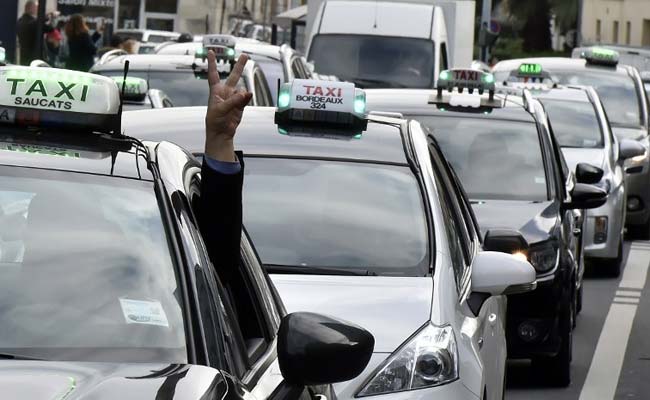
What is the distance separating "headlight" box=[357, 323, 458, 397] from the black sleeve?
1.55 meters

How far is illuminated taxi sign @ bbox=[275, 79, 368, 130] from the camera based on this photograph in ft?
25.5

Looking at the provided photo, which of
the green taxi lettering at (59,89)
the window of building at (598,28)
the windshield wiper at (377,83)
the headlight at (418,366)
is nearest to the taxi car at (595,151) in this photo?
the windshield wiper at (377,83)

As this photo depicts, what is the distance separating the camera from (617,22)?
80.0m

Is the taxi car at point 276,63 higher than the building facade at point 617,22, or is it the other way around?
the taxi car at point 276,63

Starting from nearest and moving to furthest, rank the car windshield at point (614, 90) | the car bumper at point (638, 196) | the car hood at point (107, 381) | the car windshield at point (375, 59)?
1. the car hood at point (107, 381)
2. the car bumper at point (638, 196)
3. the car windshield at point (614, 90)
4. the car windshield at point (375, 59)

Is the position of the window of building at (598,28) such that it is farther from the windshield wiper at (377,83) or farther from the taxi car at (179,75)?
the taxi car at (179,75)

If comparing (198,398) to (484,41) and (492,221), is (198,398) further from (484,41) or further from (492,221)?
(484,41)

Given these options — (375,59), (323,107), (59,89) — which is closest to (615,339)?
(323,107)

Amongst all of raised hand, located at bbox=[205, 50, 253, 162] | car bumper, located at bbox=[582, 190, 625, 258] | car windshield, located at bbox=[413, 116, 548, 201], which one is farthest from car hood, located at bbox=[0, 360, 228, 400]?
car bumper, located at bbox=[582, 190, 625, 258]

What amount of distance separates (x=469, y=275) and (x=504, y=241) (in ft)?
2.27

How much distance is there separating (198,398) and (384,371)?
274 cm

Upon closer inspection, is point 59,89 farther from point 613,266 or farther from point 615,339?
point 613,266

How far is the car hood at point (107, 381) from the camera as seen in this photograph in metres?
3.19

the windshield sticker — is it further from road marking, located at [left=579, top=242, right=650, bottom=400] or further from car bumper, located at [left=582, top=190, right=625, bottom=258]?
car bumper, located at [left=582, top=190, right=625, bottom=258]
